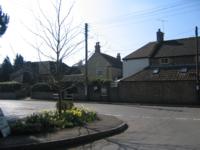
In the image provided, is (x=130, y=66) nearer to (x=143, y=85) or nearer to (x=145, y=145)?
(x=143, y=85)

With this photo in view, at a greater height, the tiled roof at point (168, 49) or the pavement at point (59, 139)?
the tiled roof at point (168, 49)

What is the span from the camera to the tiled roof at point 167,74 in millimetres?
40594

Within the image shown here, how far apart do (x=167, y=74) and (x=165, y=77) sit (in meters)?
0.98

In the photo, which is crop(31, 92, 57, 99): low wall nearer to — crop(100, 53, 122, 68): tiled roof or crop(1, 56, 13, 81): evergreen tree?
crop(100, 53, 122, 68): tiled roof

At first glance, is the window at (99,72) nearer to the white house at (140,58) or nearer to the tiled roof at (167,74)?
the white house at (140,58)

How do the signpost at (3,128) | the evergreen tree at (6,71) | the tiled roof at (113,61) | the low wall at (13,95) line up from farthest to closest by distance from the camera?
1. the evergreen tree at (6,71)
2. the tiled roof at (113,61)
3. the low wall at (13,95)
4. the signpost at (3,128)

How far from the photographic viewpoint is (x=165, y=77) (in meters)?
41.8

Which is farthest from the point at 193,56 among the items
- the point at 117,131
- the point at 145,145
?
the point at 145,145

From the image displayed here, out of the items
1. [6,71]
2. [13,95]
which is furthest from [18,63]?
[13,95]

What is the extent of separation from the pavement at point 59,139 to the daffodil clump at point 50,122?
20.0 inches

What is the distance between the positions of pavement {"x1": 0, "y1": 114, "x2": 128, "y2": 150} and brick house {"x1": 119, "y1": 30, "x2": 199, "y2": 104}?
2493 cm

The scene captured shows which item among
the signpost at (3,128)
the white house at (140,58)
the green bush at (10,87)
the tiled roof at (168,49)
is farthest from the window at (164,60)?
the signpost at (3,128)

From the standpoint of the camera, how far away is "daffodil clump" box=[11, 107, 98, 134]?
43.9 ft

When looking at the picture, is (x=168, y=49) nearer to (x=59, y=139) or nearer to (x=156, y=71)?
(x=156, y=71)
